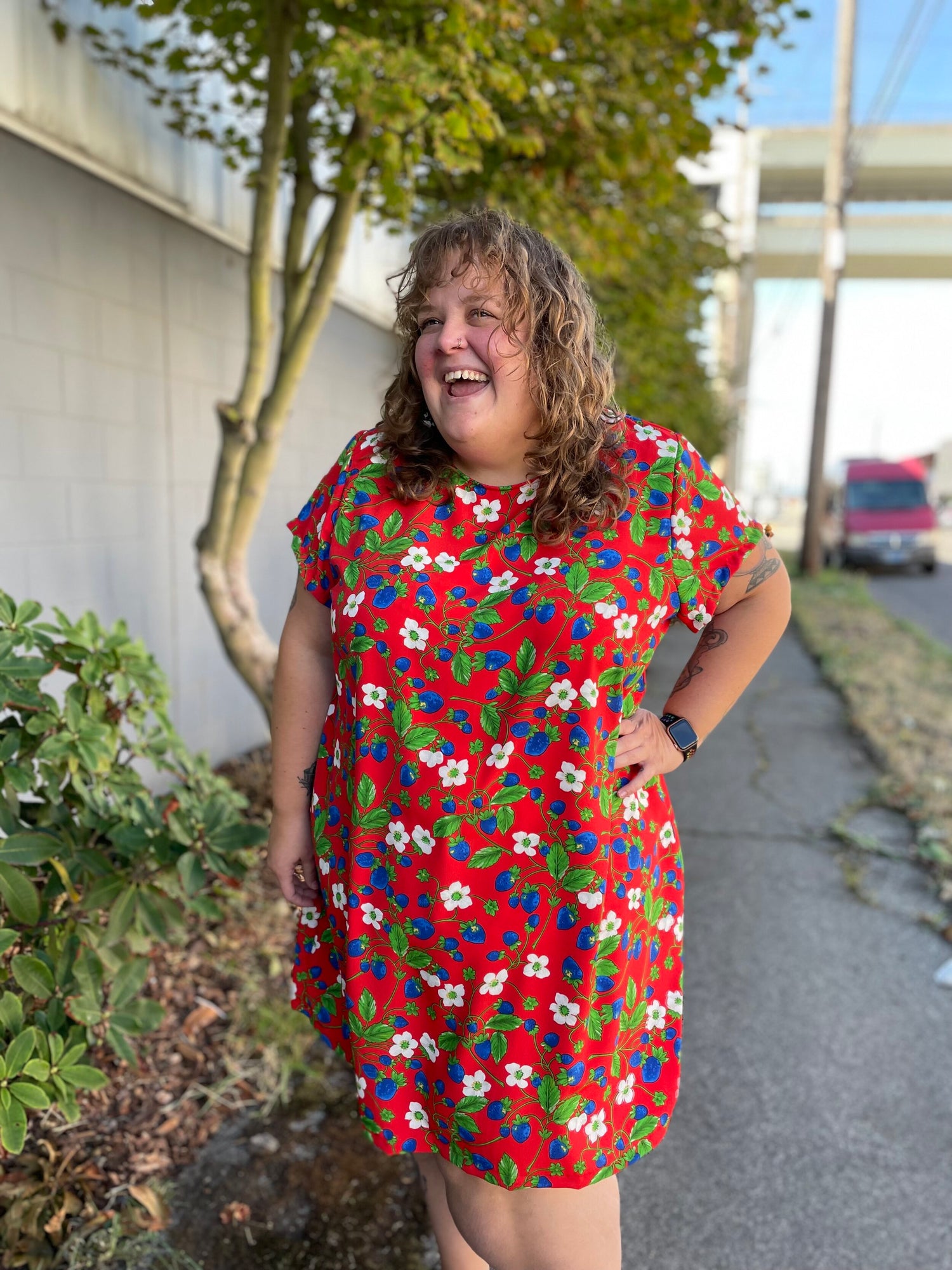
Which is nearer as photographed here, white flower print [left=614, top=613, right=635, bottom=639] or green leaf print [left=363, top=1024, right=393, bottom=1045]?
white flower print [left=614, top=613, right=635, bottom=639]

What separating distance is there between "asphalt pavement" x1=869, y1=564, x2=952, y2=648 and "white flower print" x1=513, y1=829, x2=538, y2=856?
394 inches

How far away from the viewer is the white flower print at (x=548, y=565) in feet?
4.58

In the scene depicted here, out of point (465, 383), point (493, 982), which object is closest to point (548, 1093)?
point (493, 982)

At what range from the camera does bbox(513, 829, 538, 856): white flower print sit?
139 cm

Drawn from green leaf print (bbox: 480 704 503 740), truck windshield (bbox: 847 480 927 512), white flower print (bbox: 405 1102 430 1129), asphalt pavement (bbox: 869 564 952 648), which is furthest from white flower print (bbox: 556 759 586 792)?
truck windshield (bbox: 847 480 927 512)

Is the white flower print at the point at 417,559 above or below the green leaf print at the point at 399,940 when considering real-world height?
above

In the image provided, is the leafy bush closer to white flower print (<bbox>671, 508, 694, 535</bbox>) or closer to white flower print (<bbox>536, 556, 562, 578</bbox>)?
white flower print (<bbox>536, 556, 562, 578</bbox>)

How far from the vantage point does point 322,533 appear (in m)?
1.56

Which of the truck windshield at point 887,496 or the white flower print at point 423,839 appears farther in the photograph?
the truck windshield at point 887,496

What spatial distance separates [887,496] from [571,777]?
62.9ft

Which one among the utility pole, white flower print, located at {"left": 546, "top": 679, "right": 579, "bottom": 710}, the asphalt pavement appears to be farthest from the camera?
the utility pole

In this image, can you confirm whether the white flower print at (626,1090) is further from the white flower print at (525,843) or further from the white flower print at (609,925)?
the white flower print at (525,843)

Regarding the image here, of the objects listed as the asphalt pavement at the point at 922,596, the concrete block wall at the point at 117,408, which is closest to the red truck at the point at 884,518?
the asphalt pavement at the point at 922,596

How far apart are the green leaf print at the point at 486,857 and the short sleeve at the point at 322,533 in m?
→ 0.48
